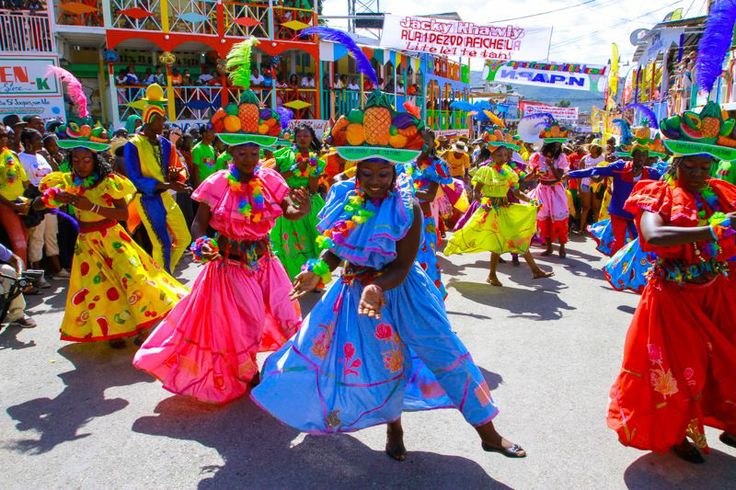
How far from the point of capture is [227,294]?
4.10 metres

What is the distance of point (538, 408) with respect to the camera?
161 inches

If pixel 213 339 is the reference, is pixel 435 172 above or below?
above

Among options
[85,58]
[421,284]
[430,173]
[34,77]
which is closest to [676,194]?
[421,284]

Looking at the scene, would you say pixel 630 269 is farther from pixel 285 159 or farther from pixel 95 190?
pixel 95 190

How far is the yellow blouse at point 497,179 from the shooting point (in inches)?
305

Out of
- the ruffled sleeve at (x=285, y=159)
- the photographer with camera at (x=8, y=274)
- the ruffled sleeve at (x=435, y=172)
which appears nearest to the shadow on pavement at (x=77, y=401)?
the photographer with camera at (x=8, y=274)

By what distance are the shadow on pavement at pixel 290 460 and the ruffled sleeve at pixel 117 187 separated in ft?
6.54

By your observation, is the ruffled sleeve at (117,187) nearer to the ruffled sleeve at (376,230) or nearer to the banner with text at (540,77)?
the ruffled sleeve at (376,230)

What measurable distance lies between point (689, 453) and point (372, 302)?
209 centimetres

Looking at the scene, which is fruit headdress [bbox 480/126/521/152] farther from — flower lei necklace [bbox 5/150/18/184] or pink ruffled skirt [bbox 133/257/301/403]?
flower lei necklace [bbox 5/150/18/184]

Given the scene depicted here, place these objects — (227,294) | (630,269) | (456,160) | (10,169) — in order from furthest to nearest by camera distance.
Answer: (456,160) < (10,169) < (630,269) < (227,294)

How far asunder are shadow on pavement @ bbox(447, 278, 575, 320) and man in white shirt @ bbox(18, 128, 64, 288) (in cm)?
538

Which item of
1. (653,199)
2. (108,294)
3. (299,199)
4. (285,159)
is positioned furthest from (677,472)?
(285,159)

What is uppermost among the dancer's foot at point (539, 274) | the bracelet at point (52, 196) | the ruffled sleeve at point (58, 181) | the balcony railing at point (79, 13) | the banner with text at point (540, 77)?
the balcony railing at point (79, 13)
